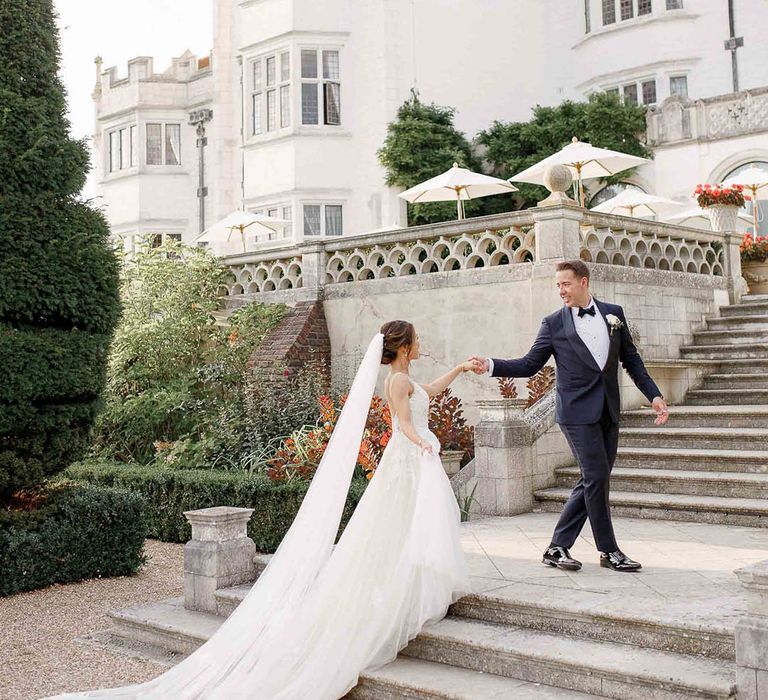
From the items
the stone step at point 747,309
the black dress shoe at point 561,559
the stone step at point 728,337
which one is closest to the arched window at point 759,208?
the stone step at point 747,309

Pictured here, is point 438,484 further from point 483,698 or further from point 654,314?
point 654,314

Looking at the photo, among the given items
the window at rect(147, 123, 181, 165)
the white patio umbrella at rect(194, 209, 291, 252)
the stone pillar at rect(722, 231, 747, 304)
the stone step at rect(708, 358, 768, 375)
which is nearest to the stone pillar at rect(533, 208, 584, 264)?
the stone step at rect(708, 358, 768, 375)

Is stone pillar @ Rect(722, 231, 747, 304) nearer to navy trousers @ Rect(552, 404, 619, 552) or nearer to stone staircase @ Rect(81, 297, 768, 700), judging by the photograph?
stone staircase @ Rect(81, 297, 768, 700)

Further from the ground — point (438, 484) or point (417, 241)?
point (417, 241)

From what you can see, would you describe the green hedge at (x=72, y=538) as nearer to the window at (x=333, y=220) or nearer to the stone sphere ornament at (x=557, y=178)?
the stone sphere ornament at (x=557, y=178)

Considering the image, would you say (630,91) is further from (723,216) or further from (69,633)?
(69,633)

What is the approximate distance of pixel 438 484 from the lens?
19.7 feet

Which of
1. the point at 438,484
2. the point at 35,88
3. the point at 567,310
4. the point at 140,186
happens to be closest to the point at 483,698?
the point at 438,484

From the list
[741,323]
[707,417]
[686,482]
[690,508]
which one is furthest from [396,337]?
[741,323]

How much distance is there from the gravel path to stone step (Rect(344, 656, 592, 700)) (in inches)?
66.9

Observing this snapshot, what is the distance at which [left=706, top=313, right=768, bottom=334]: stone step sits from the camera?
13.1 meters

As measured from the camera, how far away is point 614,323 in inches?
→ 252

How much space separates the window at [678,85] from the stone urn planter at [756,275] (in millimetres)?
7523

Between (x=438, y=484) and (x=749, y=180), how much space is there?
13.3 m
